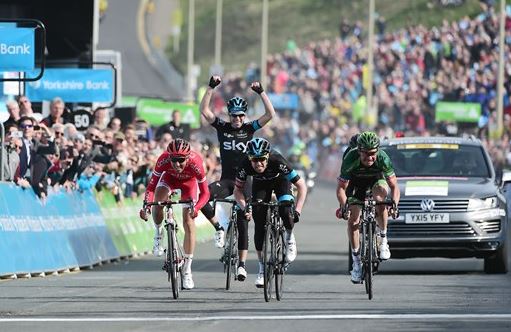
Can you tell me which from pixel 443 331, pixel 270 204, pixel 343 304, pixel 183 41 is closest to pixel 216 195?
pixel 270 204

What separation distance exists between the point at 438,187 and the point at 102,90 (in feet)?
31.9

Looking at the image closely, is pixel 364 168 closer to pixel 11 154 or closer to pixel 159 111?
pixel 11 154

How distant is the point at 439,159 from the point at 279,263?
18.3 ft

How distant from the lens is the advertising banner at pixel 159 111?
45259mm

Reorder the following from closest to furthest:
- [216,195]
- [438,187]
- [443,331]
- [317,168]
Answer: [443,331], [216,195], [438,187], [317,168]

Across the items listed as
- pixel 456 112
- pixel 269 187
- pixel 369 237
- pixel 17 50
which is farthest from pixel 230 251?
pixel 456 112

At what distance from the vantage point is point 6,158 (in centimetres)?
2239

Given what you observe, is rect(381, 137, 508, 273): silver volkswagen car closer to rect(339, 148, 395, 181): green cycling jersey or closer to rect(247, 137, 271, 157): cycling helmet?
rect(339, 148, 395, 181): green cycling jersey

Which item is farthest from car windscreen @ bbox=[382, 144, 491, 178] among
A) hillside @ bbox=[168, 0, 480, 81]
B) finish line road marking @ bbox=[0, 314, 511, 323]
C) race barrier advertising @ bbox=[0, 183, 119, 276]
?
hillside @ bbox=[168, 0, 480, 81]

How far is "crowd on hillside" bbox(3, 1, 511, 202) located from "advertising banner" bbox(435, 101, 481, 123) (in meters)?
0.31

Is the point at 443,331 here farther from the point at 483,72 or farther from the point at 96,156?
the point at 483,72

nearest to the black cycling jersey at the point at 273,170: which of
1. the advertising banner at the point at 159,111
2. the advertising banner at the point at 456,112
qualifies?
the advertising banner at the point at 159,111

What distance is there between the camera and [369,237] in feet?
59.9

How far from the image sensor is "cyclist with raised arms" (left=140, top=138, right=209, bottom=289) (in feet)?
60.7
